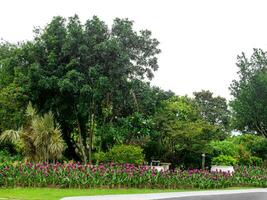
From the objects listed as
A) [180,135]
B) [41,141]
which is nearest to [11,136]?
[41,141]

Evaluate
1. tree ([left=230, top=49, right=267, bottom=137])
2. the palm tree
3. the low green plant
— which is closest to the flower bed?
the palm tree

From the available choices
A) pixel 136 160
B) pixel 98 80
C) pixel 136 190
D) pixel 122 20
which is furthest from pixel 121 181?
pixel 122 20

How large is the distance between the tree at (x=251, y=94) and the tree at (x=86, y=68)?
1110 centimetres

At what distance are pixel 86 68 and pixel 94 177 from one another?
8837 mm

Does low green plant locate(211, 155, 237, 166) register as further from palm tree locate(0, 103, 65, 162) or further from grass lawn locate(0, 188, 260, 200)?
grass lawn locate(0, 188, 260, 200)

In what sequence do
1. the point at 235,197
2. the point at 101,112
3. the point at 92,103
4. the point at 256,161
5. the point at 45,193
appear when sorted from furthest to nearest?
the point at 256,161, the point at 101,112, the point at 92,103, the point at 45,193, the point at 235,197

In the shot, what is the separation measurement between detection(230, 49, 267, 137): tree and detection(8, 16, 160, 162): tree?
1110cm

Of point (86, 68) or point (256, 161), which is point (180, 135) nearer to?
point (86, 68)

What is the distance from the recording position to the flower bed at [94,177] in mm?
13164

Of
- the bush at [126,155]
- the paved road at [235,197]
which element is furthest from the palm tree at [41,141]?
the paved road at [235,197]

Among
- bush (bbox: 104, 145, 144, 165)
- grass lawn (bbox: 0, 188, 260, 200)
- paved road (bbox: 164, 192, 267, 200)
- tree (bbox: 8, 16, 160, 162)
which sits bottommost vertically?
grass lawn (bbox: 0, 188, 260, 200)

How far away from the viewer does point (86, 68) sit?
21.2m

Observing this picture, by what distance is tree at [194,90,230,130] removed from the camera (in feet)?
154

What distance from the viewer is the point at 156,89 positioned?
915 inches
